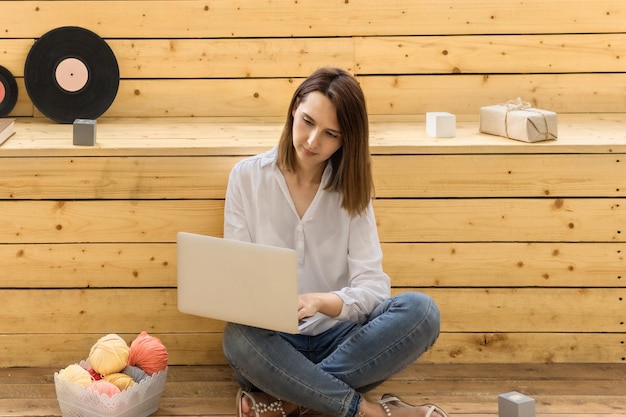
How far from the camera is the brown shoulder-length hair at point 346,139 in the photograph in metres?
1.89

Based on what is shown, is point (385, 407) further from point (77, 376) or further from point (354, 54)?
point (354, 54)

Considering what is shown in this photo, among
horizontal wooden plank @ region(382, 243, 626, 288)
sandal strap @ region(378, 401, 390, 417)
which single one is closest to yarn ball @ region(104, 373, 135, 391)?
sandal strap @ region(378, 401, 390, 417)

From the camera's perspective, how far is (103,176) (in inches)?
86.8

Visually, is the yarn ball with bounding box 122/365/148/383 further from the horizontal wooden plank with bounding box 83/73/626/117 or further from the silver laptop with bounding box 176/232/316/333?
the horizontal wooden plank with bounding box 83/73/626/117

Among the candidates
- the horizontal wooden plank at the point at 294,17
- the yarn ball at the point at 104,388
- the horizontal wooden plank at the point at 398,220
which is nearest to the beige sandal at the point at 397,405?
the horizontal wooden plank at the point at 398,220

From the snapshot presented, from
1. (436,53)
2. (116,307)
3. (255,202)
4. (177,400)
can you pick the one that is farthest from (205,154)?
(436,53)

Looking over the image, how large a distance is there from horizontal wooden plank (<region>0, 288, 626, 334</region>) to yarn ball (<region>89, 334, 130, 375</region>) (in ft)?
0.75

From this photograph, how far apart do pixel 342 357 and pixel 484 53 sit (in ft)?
3.58

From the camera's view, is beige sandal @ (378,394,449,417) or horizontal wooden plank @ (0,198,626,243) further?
horizontal wooden plank @ (0,198,626,243)

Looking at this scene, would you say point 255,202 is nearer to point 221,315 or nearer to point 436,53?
point 221,315

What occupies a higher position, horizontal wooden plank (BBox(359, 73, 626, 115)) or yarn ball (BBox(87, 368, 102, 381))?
horizontal wooden plank (BBox(359, 73, 626, 115))

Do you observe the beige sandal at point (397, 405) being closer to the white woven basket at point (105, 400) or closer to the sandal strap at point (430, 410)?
the sandal strap at point (430, 410)

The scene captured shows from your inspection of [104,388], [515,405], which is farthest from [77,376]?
[515,405]

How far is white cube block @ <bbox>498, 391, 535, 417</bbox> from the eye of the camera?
193 centimetres
